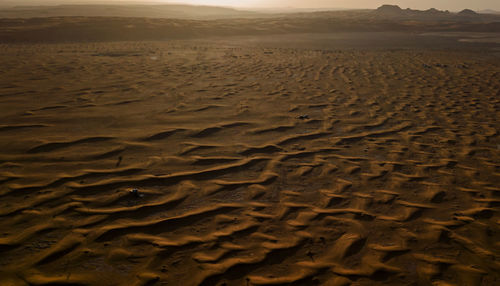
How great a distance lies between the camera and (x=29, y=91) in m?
6.51

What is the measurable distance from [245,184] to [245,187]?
0.06 m

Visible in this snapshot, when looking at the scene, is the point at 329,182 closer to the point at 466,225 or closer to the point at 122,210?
the point at 466,225

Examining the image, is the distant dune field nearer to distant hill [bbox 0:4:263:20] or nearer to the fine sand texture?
the fine sand texture

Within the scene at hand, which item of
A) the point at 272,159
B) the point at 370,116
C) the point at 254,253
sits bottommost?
the point at 254,253

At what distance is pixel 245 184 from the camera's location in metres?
3.35

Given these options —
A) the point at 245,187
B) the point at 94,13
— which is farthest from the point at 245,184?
the point at 94,13

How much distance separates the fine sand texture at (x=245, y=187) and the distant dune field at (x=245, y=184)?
17 millimetres

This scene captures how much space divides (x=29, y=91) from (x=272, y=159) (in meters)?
5.87

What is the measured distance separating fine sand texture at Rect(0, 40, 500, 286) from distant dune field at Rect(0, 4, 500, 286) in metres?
0.02

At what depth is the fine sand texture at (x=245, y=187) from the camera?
2299 millimetres

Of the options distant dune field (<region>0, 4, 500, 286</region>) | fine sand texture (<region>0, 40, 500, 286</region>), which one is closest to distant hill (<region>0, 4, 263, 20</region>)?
distant dune field (<region>0, 4, 500, 286</region>)

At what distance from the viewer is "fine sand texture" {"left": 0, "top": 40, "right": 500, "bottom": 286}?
230 centimetres

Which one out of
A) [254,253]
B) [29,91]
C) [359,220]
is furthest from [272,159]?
[29,91]

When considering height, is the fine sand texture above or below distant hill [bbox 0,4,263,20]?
below
